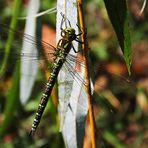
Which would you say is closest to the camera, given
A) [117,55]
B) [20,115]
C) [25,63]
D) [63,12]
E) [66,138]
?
[63,12]

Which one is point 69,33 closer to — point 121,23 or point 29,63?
Result: point 121,23

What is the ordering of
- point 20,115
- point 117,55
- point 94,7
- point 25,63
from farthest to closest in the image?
point 117,55 → point 94,7 → point 20,115 → point 25,63

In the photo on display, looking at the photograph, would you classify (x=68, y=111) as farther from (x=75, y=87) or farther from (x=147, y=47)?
(x=147, y=47)

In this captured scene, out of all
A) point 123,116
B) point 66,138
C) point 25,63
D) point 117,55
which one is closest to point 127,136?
point 123,116

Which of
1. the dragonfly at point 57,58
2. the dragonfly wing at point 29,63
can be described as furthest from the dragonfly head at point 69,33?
the dragonfly wing at point 29,63

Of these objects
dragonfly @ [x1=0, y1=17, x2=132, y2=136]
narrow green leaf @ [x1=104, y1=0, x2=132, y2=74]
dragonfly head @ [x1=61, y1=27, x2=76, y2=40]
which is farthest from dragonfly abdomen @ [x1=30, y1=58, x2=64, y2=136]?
narrow green leaf @ [x1=104, y1=0, x2=132, y2=74]

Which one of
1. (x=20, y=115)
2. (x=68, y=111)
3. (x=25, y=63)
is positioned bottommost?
(x=20, y=115)

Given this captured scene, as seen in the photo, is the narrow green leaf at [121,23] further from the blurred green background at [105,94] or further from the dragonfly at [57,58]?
the blurred green background at [105,94]
